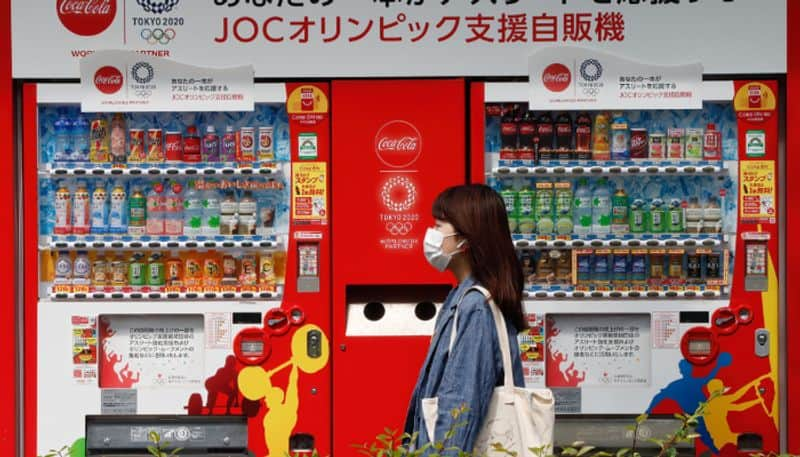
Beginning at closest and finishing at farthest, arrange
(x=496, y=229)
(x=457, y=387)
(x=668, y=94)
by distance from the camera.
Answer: (x=457, y=387) < (x=496, y=229) < (x=668, y=94)

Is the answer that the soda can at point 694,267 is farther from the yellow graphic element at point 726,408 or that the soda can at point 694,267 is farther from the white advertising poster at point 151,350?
the white advertising poster at point 151,350

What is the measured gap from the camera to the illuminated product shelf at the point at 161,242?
4.98 metres

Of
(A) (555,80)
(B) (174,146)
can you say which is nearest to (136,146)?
(B) (174,146)

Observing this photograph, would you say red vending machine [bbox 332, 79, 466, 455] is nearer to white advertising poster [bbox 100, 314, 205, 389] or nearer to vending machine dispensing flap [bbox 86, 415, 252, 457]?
vending machine dispensing flap [bbox 86, 415, 252, 457]

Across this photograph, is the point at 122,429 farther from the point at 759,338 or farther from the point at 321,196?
the point at 759,338

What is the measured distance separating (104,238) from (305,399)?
1.31m

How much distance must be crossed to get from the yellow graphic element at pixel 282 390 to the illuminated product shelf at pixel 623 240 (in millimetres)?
1167

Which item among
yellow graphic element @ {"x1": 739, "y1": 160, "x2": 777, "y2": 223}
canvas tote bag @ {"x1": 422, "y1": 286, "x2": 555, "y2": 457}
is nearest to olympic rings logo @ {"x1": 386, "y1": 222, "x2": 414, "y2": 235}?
yellow graphic element @ {"x1": 739, "y1": 160, "x2": 777, "y2": 223}

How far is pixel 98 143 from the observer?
5.17 meters

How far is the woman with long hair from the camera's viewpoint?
2764 mm

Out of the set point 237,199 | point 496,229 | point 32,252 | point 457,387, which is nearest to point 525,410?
point 457,387

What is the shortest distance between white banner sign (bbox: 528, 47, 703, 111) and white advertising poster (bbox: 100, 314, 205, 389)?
2.16 metres

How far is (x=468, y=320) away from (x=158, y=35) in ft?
9.60

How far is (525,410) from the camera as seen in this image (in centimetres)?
279
